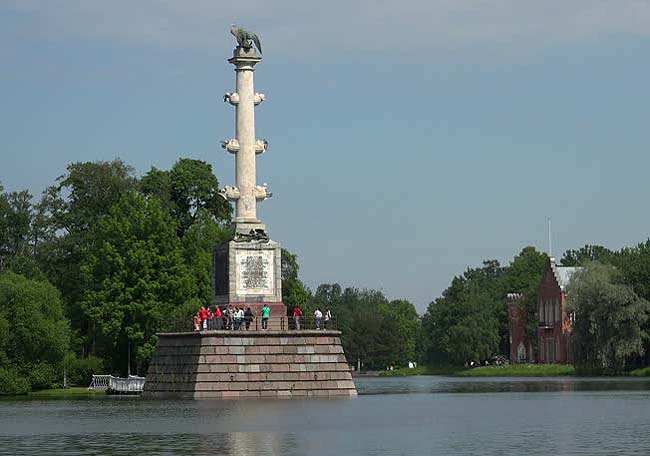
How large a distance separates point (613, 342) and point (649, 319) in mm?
3546

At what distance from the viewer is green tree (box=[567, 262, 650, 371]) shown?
4547 inches

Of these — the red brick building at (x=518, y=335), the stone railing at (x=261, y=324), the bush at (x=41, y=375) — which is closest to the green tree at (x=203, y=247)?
the bush at (x=41, y=375)

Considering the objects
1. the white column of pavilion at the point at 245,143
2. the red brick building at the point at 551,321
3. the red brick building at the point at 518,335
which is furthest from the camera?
the red brick building at the point at 518,335

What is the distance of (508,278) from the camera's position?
639 feet

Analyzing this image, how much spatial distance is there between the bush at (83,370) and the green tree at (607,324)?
3588cm

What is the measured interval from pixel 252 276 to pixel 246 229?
7.81 ft

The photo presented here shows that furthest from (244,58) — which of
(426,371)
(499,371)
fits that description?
(426,371)

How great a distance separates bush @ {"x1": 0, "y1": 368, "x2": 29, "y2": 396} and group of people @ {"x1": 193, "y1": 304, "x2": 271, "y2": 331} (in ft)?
70.7

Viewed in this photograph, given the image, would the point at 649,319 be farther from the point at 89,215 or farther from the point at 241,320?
the point at 241,320

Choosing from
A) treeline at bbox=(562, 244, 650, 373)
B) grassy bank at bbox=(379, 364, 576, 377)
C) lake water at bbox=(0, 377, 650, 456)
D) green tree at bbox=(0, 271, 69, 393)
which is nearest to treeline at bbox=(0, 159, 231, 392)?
green tree at bbox=(0, 271, 69, 393)

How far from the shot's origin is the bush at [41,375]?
9512cm

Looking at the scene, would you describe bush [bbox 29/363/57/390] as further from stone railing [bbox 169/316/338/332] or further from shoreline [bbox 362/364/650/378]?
shoreline [bbox 362/364/650/378]

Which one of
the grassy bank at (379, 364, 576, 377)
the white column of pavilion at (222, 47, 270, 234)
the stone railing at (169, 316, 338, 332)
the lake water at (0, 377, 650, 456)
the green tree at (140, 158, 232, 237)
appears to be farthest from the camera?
the grassy bank at (379, 364, 576, 377)

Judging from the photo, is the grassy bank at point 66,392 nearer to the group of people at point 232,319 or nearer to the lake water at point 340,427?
the lake water at point 340,427
